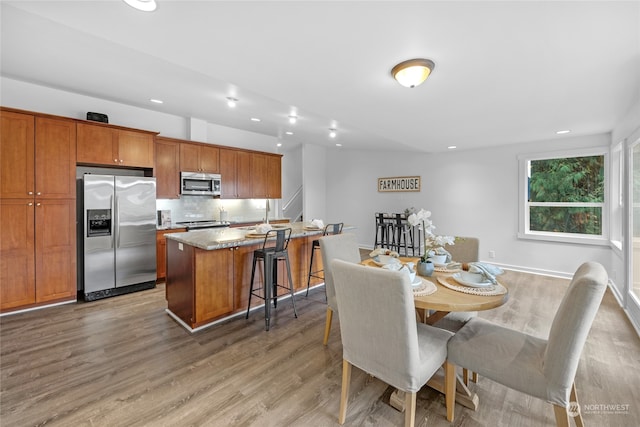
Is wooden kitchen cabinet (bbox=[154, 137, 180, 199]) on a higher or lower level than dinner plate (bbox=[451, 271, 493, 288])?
higher

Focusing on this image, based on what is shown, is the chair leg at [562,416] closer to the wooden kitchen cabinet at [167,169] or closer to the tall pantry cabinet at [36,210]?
the tall pantry cabinet at [36,210]

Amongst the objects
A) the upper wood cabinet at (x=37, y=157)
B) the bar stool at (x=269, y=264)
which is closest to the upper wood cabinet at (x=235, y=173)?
the upper wood cabinet at (x=37, y=157)

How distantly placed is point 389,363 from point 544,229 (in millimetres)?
4910

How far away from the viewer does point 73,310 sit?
10.6ft

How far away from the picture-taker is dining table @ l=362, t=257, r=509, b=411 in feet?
5.12

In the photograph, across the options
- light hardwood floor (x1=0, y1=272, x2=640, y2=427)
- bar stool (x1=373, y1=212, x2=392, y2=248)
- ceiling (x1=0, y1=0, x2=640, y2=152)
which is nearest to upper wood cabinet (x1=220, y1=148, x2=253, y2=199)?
ceiling (x1=0, y1=0, x2=640, y2=152)

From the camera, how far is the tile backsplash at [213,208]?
489 cm

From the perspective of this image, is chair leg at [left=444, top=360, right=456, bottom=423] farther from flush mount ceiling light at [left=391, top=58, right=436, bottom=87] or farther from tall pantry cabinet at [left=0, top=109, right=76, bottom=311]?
tall pantry cabinet at [left=0, top=109, right=76, bottom=311]

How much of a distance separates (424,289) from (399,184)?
16.7ft

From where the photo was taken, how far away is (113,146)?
12.5 feet

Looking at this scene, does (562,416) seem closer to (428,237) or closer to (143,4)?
(428,237)

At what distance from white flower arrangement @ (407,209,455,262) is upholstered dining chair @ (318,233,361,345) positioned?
0.71 metres

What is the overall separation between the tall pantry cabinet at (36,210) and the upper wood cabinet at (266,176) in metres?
2.86

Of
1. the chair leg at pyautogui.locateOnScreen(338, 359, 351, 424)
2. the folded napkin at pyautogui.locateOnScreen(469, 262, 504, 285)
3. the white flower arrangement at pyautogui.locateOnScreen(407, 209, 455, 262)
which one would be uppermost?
the white flower arrangement at pyautogui.locateOnScreen(407, 209, 455, 262)
